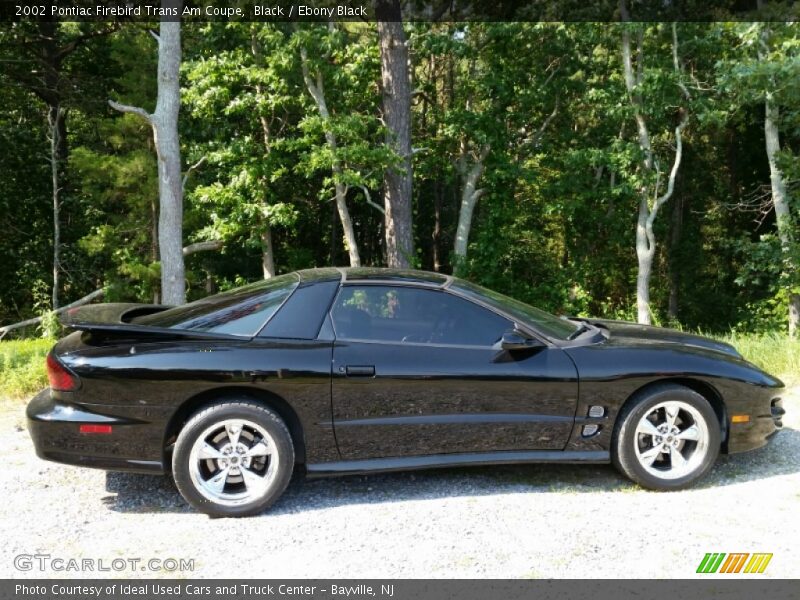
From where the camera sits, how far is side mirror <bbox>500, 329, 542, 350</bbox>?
4.11 meters

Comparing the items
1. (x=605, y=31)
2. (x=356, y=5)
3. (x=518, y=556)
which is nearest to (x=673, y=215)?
(x=605, y=31)

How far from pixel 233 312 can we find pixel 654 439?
9.07 ft

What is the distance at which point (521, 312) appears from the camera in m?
4.49

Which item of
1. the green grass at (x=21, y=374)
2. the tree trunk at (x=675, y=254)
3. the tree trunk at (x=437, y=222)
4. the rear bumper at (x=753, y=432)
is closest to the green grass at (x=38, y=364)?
the green grass at (x=21, y=374)

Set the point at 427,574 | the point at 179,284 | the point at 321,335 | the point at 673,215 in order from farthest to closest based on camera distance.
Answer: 1. the point at 673,215
2. the point at 179,284
3. the point at 321,335
4. the point at 427,574

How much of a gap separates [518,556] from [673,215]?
18.1 metres

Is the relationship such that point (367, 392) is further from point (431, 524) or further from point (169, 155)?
point (169, 155)

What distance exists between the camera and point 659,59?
14.5 m

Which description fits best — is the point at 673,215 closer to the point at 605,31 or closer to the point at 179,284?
the point at 605,31

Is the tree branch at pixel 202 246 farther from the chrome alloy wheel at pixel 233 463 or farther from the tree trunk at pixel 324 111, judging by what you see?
the chrome alloy wheel at pixel 233 463

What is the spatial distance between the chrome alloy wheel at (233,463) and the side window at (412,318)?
799mm

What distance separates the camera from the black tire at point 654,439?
4227 millimetres

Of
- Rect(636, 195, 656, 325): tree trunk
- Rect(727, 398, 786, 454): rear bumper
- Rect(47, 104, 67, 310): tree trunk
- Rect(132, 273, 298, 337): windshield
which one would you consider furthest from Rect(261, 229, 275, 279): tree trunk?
Rect(727, 398, 786, 454): rear bumper

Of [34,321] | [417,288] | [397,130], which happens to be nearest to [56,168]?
[34,321]
